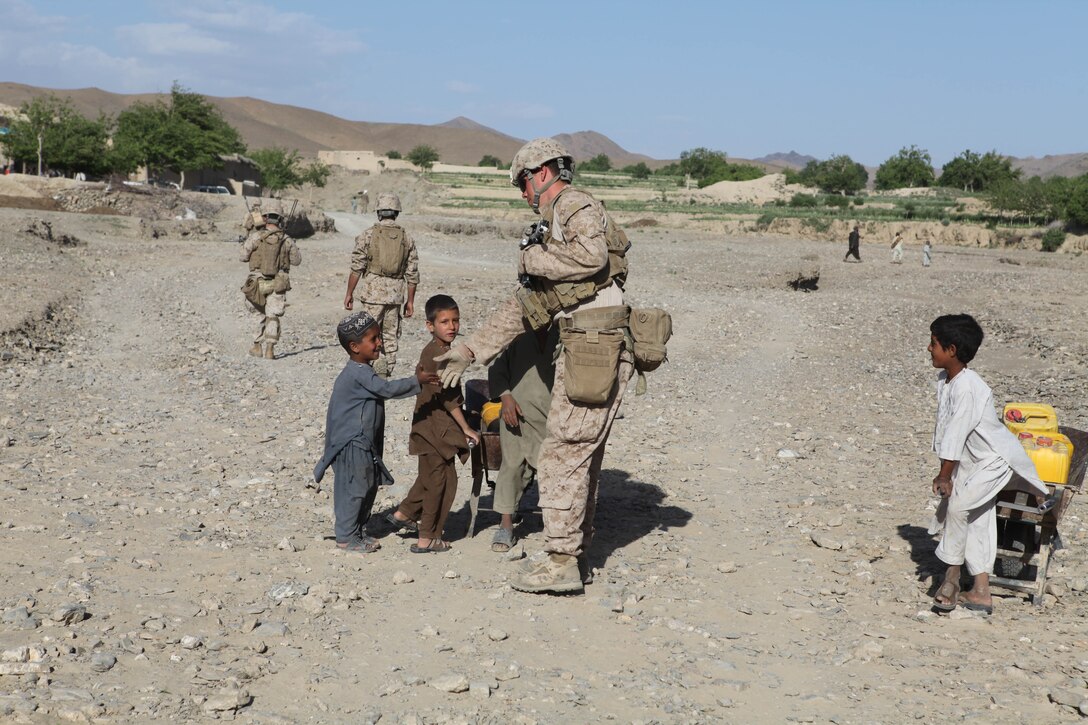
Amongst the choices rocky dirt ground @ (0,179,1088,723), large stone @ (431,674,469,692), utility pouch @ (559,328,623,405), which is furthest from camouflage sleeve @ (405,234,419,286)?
large stone @ (431,674,469,692)

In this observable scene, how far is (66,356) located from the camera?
11297mm

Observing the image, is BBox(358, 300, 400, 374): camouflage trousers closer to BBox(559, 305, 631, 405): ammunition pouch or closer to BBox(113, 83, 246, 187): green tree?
BBox(559, 305, 631, 405): ammunition pouch

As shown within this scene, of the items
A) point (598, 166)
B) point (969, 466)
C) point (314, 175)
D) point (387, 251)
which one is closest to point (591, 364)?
point (969, 466)

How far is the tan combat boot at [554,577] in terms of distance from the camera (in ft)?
16.1

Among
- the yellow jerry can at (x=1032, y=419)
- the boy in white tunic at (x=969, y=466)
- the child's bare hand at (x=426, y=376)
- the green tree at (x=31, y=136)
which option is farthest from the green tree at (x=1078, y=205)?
the child's bare hand at (x=426, y=376)

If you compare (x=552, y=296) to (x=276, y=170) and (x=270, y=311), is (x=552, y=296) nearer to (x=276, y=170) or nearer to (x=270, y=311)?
(x=270, y=311)

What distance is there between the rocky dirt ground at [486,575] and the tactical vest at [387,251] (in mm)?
1367

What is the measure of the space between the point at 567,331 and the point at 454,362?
58cm

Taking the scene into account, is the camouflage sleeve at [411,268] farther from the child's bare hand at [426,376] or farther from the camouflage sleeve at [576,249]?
the camouflage sleeve at [576,249]

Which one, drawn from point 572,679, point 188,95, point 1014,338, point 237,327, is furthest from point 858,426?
point 188,95

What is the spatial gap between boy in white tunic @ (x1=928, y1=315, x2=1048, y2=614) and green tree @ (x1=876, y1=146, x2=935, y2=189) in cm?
10146

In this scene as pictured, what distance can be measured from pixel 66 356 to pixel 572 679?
30.3ft

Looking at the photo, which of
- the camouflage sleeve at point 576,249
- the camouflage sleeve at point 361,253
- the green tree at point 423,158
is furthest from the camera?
Result: the green tree at point 423,158

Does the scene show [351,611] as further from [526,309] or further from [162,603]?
[526,309]
